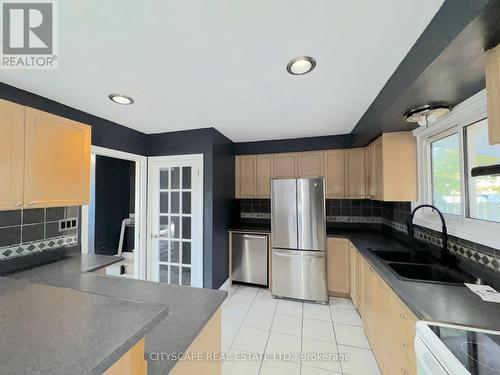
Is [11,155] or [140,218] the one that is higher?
[11,155]

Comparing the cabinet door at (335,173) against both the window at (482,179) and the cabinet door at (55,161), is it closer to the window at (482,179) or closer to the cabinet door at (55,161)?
the window at (482,179)

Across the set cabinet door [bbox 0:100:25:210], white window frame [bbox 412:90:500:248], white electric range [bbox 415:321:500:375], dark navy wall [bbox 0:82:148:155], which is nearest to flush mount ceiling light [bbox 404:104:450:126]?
white window frame [bbox 412:90:500:248]

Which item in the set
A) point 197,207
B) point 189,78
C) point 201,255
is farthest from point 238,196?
point 189,78

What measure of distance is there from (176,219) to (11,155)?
1779 mm

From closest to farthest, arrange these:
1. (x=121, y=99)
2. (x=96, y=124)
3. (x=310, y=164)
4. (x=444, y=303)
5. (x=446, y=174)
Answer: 1. (x=444, y=303)
2. (x=121, y=99)
3. (x=446, y=174)
4. (x=96, y=124)
5. (x=310, y=164)

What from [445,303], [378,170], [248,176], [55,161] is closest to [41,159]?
[55,161]

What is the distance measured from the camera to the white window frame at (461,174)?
1.44m

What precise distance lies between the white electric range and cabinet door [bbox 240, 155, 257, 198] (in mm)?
2658

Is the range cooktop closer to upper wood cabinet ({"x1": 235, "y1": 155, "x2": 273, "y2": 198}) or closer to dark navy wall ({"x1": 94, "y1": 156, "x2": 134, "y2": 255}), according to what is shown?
upper wood cabinet ({"x1": 235, "y1": 155, "x2": 273, "y2": 198})

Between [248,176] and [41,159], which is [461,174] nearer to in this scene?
[248,176]

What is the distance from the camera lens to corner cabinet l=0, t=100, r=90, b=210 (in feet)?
4.19

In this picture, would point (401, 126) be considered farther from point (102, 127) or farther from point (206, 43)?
point (102, 127)

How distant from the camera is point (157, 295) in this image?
45.5 inches

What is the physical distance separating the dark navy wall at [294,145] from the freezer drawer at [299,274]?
1570 millimetres
